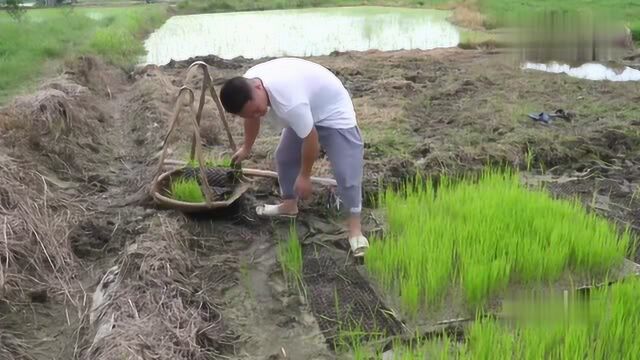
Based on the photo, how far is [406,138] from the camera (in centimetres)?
572

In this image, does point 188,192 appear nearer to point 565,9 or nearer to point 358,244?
point 358,244

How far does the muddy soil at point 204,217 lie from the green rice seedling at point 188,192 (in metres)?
0.15

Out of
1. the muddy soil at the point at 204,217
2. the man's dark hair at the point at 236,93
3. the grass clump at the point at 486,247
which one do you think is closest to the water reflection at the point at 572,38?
the muddy soil at the point at 204,217

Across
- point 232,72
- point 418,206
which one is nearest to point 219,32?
point 232,72

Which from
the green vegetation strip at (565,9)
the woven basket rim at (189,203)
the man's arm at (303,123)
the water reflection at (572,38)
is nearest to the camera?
the man's arm at (303,123)

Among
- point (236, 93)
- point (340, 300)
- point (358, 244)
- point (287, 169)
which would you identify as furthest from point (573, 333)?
point (287, 169)

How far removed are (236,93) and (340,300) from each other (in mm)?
1145

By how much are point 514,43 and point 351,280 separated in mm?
9870

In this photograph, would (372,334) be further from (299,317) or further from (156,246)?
(156,246)

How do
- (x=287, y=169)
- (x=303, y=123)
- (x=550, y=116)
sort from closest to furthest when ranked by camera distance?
(x=303, y=123) → (x=287, y=169) → (x=550, y=116)

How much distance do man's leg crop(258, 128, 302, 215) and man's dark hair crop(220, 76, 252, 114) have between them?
2.24 feet

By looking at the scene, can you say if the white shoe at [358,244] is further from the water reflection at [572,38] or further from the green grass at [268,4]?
the green grass at [268,4]

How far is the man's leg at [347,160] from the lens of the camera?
334 cm

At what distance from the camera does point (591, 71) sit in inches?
377
